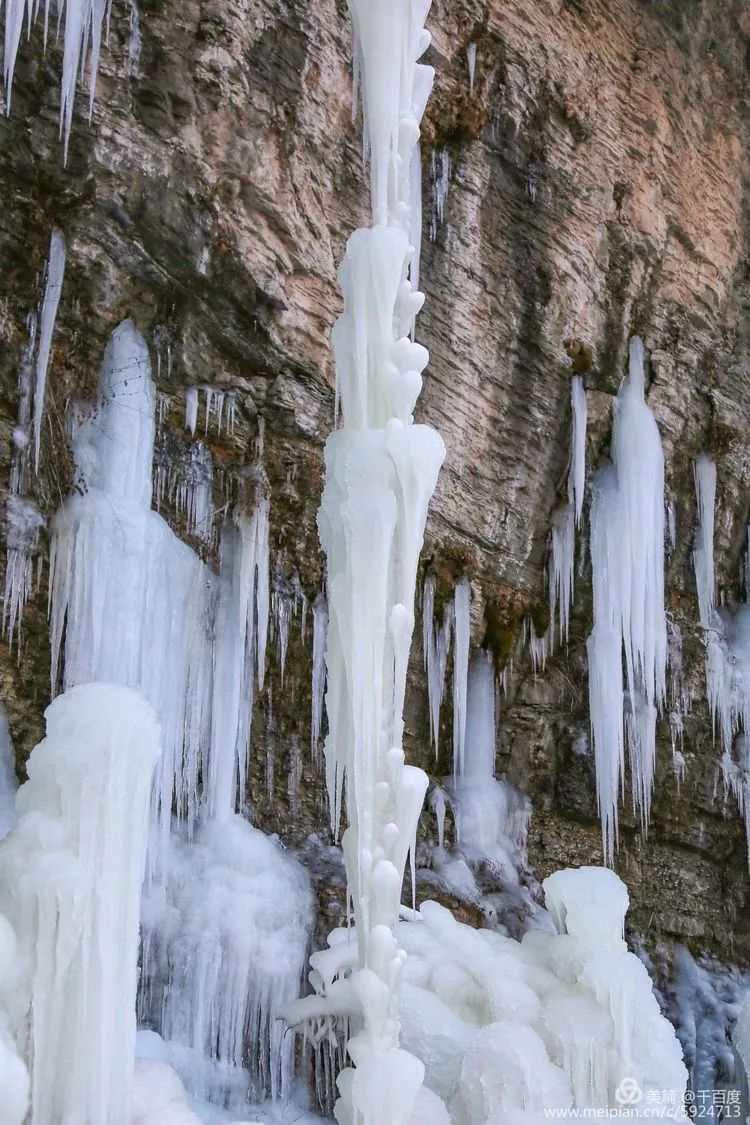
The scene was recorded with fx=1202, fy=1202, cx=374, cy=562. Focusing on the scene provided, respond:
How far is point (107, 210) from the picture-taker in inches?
257

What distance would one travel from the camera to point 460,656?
28.2 feet

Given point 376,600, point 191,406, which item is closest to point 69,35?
point 191,406

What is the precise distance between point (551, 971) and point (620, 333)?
4.91 metres

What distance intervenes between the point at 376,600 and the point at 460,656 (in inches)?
165

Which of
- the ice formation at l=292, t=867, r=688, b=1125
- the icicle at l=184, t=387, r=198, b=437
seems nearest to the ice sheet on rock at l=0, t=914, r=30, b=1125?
the ice formation at l=292, t=867, r=688, b=1125

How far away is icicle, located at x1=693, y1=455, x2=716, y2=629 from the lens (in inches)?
390

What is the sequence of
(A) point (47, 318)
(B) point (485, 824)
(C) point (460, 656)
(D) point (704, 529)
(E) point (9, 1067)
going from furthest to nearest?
(D) point (704, 529) < (B) point (485, 824) < (C) point (460, 656) < (A) point (47, 318) < (E) point (9, 1067)

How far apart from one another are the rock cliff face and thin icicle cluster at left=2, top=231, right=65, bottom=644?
0.24 ft

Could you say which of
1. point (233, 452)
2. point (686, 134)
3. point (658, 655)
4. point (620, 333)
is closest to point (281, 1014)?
point (233, 452)

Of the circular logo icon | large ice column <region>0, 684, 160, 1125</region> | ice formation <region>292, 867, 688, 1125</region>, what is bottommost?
the circular logo icon

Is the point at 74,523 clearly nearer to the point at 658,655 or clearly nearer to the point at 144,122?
the point at 144,122

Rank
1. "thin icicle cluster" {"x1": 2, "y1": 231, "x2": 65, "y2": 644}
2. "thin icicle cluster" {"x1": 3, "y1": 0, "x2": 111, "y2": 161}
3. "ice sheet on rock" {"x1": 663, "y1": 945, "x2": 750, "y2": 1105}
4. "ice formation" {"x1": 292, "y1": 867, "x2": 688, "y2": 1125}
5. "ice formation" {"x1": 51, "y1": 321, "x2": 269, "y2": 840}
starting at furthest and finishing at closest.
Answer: "ice sheet on rock" {"x1": 663, "y1": 945, "x2": 750, "y2": 1105}
"thin icicle cluster" {"x1": 2, "y1": 231, "x2": 65, "y2": 644}
"ice formation" {"x1": 51, "y1": 321, "x2": 269, "y2": 840}
"thin icicle cluster" {"x1": 3, "y1": 0, "x2": 111, "y2": 161}
"ice formation" {"x1": 292, "y1": 867, "x2": 688, "y2": 1125}

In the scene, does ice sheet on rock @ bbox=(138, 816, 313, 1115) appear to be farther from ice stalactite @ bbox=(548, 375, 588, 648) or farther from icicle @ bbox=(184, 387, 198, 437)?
ice stalactite @ bbox=(548, 375, 588, 648)

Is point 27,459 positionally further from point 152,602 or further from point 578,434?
point 578,434
